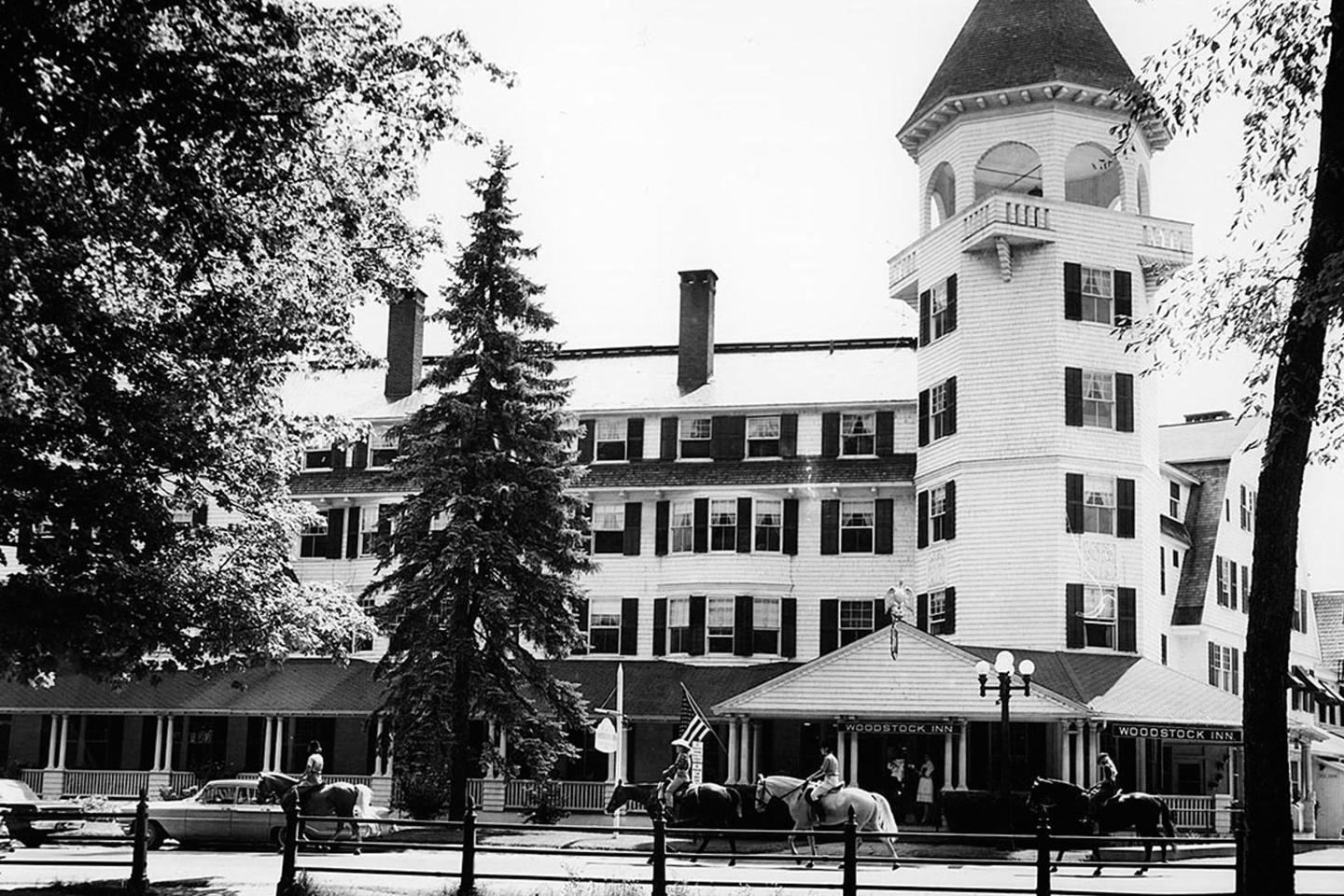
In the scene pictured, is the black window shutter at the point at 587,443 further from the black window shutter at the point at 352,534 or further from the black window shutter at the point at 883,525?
the black window shutter at the point at 883,525

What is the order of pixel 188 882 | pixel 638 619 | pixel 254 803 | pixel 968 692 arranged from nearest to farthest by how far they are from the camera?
pixel 188 882 → pixel 254 803 → pixel 968 692 → pixel 638 619

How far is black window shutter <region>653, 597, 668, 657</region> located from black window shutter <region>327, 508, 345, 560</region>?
11.2 metres

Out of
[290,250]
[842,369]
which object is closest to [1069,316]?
[842,369]

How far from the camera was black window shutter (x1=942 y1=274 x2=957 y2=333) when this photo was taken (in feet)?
156

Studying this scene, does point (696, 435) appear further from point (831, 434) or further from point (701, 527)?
point (831, 434)

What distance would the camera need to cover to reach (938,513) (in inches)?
1873

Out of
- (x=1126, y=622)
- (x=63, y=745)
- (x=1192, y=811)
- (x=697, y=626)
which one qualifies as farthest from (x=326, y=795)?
(x=63, y=745)

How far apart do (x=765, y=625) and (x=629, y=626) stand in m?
4.38

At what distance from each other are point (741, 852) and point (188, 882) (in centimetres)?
1211

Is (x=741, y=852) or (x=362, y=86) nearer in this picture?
(x=362, y=86)

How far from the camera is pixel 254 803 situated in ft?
104

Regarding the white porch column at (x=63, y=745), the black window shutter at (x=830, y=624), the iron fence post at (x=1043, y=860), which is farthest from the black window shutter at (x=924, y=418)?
the iron fence post at (x=1043, y=860)

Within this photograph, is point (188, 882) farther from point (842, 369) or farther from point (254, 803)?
point (842, 369)

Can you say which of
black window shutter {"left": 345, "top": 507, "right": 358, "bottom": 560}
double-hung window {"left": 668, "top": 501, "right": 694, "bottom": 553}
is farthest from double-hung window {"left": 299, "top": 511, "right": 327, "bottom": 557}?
double-hung window {"left": 668, "top": 501, "right": 694, "bottom": 553}
